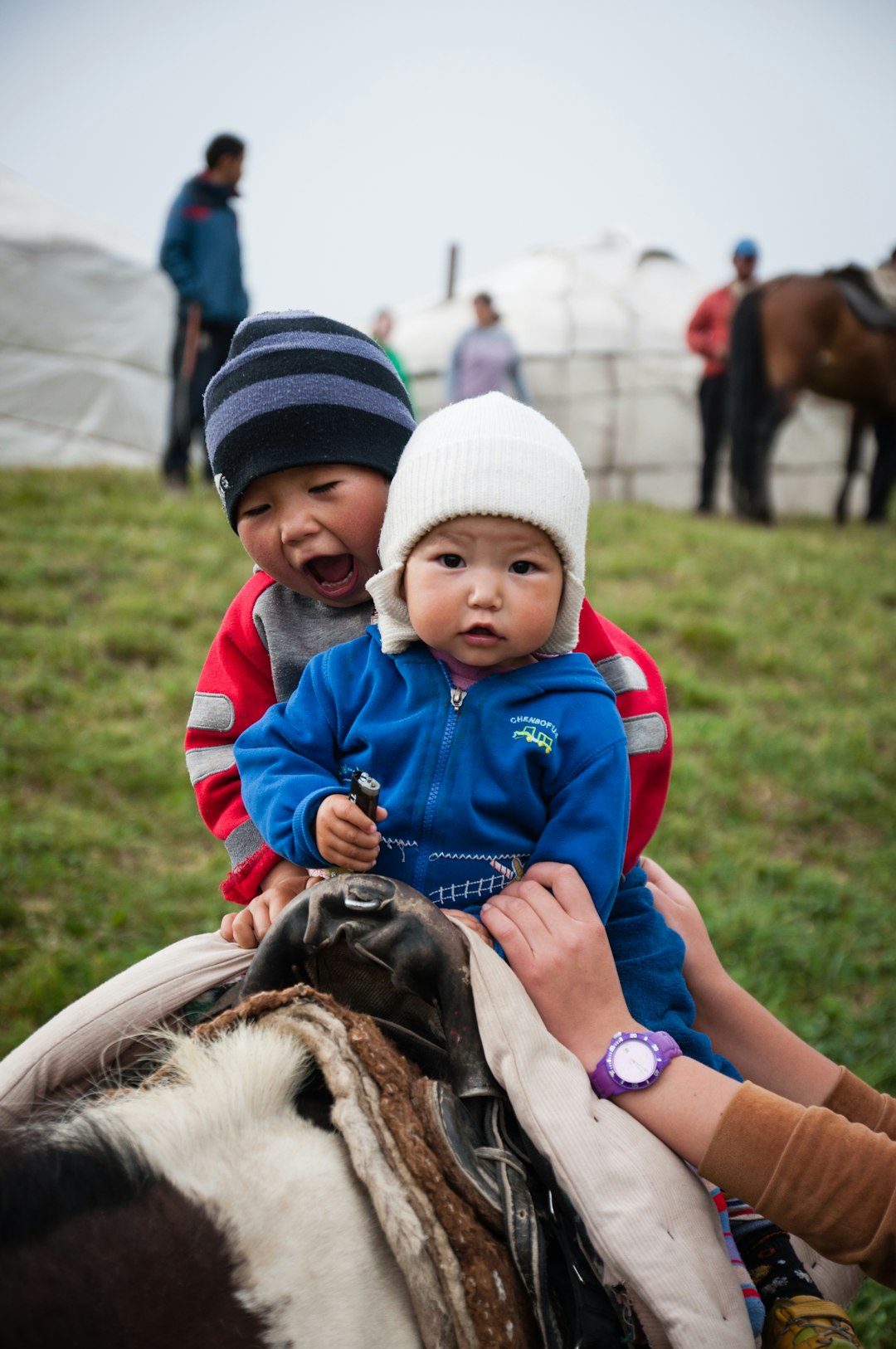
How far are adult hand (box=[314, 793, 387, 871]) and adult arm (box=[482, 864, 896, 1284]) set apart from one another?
0.69 feet

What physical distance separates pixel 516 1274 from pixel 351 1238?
22 centimetres

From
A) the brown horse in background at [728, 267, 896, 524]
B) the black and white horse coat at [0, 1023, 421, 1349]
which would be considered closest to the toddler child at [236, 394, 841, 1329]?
the black and white horse coat at [0, 1023, 421, 1349]

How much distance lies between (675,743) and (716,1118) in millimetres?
4091

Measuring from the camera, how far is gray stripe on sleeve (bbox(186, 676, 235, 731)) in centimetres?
186

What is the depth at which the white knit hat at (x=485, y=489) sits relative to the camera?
155 cm

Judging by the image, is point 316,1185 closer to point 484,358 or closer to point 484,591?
point 484,591

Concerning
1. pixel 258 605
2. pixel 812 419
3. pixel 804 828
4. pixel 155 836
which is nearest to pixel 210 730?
pixel 258 605

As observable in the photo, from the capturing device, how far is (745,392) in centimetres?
1055

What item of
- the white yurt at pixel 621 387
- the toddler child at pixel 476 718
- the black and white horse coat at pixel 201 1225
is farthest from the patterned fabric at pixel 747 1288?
the white yurt at pixel 621 387

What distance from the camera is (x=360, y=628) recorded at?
73.2 inches

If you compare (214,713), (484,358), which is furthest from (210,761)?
(484,358)

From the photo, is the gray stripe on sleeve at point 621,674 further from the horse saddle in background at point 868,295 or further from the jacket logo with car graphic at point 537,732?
the horse saddle in background at point 868,295

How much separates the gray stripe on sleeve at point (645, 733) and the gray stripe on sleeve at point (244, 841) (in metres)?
0.64

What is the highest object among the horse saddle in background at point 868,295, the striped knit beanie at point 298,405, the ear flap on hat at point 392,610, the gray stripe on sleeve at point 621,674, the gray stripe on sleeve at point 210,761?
the horse saddle in background at point 868,295
